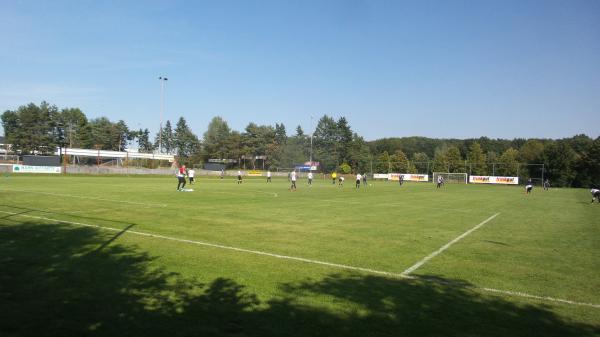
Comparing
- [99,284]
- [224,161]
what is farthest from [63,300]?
[224,161]

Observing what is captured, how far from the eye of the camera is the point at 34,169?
55.8m

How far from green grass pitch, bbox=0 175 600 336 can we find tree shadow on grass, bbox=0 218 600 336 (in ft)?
0.07

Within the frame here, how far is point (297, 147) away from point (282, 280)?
117441 millimetres

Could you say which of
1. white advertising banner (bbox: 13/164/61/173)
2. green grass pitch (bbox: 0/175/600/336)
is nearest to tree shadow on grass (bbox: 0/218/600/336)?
green grass pitch (bbox: 0/175/600/336)

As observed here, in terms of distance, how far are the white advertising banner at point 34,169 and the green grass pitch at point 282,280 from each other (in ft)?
166

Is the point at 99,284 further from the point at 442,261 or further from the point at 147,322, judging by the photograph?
the point at 442,261

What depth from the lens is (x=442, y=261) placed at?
8.48m

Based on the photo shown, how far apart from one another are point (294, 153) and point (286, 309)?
117 meters

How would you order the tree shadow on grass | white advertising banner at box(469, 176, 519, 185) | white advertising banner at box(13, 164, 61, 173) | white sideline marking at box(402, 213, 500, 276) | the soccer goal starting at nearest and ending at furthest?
the tree shadow on grass → white sideline marking at box(402, 213, 500, 276) → white advertising banner at box(13, 164, 61, 173) → white advertising banner at box(469, 176, 519, 185) → the soccer goal

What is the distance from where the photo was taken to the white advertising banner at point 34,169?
54.7 m

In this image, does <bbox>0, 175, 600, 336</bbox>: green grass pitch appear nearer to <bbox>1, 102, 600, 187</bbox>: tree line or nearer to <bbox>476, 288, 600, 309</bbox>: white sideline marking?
<bbox>476, 288, 600, 309</bbox>: white sideline marking

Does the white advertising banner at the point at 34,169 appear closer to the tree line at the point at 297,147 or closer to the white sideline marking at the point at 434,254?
the tree line at the point at 297,147

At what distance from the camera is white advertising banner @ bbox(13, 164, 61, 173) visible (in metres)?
54.7

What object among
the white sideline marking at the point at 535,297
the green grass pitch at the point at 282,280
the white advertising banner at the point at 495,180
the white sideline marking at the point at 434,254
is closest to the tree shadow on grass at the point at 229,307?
the green grass pitch at the point at 282,280
